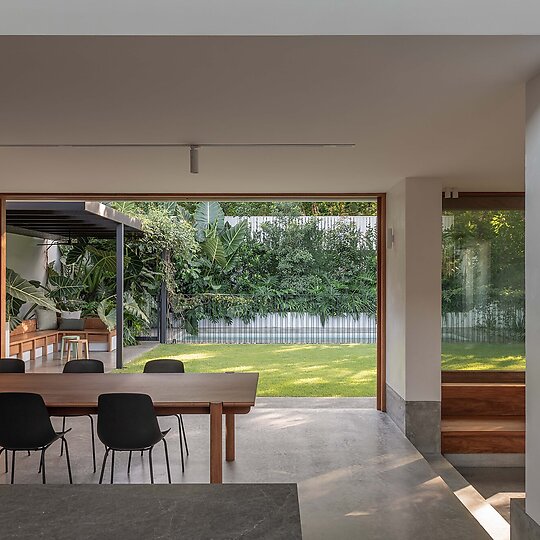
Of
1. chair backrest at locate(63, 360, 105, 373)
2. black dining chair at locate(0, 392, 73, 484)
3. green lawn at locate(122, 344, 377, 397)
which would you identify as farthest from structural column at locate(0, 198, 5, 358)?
black dining chair at locate(0, 392, 73, 484)

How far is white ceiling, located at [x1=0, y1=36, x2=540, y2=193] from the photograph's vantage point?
2.35 m

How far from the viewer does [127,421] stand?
12.5ft

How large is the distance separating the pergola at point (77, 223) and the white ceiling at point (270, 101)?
2720 mm

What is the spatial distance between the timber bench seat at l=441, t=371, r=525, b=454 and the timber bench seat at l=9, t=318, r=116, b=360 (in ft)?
21.2

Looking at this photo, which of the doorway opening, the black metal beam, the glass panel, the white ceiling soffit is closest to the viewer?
the white ceiling soffit

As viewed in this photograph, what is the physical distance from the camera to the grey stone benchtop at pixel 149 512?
1.42 m

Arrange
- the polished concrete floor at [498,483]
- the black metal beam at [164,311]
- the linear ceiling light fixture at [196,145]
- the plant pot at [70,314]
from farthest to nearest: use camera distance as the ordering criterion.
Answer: the black metal beam at [164,311], the plant pot at [70,314], the polished concrete floor at [498,483], the linear ceiling light fixture at [196,145]

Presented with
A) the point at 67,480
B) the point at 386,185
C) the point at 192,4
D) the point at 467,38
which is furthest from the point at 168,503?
the point at 386,185

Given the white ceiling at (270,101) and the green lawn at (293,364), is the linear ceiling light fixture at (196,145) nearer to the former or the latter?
the white ceiling at (270,101)

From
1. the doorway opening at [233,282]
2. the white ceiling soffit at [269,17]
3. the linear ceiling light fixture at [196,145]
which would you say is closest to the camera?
the white ceiling soffit at [269,17]

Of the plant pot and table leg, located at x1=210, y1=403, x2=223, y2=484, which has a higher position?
the plant pot

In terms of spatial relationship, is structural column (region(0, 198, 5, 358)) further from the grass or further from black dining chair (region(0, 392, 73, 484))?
black dining chair (region(0, 392, 73, 484))

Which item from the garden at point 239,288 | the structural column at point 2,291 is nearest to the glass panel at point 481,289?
Result: the garden at point 239,288

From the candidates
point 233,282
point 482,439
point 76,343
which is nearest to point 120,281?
point 76,343
